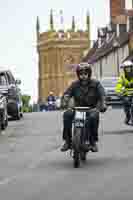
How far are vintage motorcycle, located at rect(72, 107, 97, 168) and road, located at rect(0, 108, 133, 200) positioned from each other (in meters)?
0.22

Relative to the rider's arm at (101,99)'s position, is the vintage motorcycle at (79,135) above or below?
below

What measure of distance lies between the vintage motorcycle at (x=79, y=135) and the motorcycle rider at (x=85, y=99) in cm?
17

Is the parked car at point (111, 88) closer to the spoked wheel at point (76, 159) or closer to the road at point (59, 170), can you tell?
the road at point (59, 170)

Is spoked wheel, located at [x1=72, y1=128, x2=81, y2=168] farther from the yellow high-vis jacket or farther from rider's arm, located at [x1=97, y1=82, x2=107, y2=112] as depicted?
the yellow high-vis jacket

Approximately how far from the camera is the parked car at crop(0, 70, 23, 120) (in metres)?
30.9

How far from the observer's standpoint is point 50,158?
51.4ft

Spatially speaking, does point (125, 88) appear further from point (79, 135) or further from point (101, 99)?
point (79, 135)

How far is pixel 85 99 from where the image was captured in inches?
566

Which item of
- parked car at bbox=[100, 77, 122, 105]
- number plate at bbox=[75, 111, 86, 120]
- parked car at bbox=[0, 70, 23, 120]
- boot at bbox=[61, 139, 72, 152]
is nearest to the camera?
number plate at bbox=[75, 111, 86, 120]

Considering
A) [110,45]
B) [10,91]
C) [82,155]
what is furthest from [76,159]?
[110,45]

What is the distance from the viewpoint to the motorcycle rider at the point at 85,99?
46.5ft

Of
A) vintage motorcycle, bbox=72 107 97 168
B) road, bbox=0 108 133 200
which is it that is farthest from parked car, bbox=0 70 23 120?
vintage motorcycle, bbox=72 107 97 168

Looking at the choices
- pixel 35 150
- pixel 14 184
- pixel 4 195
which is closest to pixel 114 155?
pixel 35 150

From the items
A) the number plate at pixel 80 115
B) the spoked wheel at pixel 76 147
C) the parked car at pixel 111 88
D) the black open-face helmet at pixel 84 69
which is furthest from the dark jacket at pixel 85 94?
the parked car at pixel 111 88
